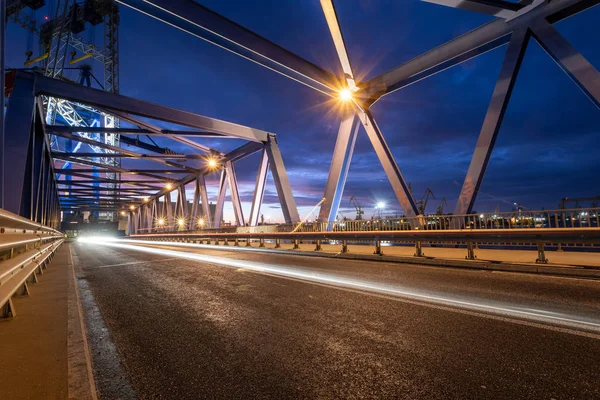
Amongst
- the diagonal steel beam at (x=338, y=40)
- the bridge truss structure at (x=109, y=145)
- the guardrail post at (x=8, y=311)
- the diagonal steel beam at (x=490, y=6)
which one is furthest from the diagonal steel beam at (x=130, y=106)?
the guardrail post at (x=8, y=311)

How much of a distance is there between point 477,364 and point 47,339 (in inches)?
152

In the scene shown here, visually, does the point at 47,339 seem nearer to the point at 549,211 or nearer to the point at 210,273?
the point at 210,273

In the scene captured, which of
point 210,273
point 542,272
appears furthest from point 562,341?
point 210,273

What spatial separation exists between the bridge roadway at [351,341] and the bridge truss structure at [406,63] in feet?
26.8

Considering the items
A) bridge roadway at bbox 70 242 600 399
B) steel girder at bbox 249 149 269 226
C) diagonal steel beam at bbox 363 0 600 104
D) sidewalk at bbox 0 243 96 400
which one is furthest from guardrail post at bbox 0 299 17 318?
steel girder at bbox 249 149 269 226

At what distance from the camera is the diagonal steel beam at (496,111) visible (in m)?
12.0

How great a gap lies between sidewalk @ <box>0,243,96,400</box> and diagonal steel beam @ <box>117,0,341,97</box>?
42.4 feet

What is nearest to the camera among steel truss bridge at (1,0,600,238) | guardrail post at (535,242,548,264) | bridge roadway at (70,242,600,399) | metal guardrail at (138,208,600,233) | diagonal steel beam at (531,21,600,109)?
bridge roadway at (70,242,600,399)

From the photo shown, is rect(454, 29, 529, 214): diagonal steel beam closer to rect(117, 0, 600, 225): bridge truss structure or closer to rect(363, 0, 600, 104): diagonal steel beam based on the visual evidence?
rect(117, 0, 600, 225): bridge truss structure

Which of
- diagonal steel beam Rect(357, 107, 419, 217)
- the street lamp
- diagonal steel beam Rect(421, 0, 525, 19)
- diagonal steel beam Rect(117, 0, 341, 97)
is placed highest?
diagonal steel beam Rect(117, 0, 341, 97)

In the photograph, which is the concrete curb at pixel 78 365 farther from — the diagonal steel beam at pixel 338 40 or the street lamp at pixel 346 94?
the street lamp at pixel 346 94

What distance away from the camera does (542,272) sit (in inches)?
285

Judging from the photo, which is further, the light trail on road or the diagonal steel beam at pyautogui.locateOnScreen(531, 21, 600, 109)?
the diagonal steel beam at pyautogui.locateOnScreen(531, 21, 600, 109)

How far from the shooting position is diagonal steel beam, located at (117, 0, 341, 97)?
13.2m
